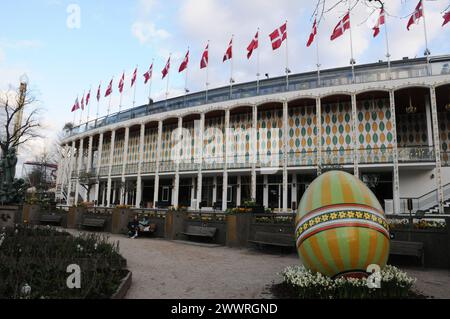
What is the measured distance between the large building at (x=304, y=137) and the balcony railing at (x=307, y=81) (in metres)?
0.09

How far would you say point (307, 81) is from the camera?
1097 inches

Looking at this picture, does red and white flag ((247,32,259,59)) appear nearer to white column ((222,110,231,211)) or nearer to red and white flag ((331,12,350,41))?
white column ((222,110,231,211))

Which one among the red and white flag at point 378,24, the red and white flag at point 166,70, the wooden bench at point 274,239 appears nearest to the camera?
the wooden bench at point 274,239

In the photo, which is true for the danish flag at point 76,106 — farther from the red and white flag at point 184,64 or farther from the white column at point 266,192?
the white column at point 266,192

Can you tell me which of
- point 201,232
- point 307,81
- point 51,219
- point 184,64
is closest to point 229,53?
point 184,64

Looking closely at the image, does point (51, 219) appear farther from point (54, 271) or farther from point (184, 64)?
point (54, 271)

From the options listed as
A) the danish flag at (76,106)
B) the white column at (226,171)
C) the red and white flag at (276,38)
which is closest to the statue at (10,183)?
the white column at (226,171)

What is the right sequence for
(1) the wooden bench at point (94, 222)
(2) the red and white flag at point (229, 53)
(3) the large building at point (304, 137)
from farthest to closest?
(2) the red and white flag at point (229, 53) → (3) the large building at point (304, 137) → (1) the wooden bench at point (94, 222)

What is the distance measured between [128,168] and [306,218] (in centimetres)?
3188

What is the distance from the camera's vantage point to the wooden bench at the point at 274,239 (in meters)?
12.9

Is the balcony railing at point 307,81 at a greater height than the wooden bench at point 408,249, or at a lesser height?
greater

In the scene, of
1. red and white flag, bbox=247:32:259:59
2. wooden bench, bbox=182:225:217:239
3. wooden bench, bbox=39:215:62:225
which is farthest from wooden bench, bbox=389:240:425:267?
wooden bench, bbox=39:215:62:225

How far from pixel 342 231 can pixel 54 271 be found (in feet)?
18.5
